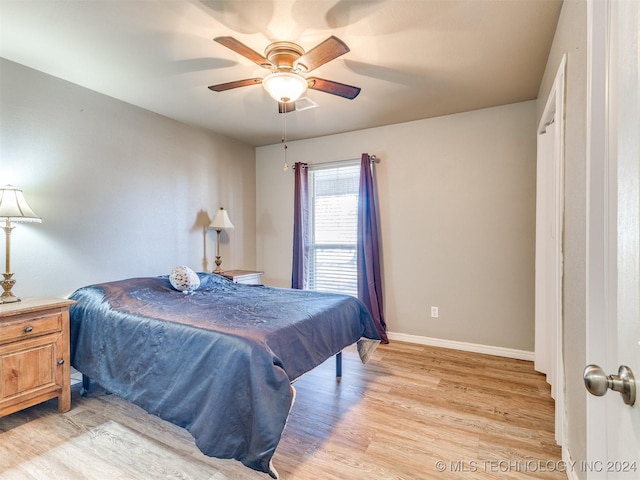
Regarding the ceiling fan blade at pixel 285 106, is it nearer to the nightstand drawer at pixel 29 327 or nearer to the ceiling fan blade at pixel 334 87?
the ceiling fan blade at pixel 334 87

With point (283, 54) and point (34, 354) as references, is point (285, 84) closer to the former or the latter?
point (283, 54)

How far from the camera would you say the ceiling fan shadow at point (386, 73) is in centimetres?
255

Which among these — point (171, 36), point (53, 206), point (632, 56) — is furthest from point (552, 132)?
point (53, 206)

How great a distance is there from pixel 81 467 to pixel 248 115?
326 centimetres

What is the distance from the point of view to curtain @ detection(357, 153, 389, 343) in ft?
12.9

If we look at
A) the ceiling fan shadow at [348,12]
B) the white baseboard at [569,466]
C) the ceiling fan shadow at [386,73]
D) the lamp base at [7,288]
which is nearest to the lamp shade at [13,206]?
the lamp base at [7,288]

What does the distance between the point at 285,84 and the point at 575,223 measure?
5.97 feet

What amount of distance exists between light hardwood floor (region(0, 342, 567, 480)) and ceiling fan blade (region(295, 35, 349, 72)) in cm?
236

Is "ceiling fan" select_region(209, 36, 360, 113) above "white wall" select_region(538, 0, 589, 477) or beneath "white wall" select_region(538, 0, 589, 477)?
above

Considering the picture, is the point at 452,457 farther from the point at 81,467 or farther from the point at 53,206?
the point at 53,206

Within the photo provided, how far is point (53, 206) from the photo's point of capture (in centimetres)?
273

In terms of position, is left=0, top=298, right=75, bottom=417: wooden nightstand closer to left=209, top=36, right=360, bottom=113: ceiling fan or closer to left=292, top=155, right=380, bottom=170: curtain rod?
left=209, top=36, right=360, bottom=113: ceiling fan

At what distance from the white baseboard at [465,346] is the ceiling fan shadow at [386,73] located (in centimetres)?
275

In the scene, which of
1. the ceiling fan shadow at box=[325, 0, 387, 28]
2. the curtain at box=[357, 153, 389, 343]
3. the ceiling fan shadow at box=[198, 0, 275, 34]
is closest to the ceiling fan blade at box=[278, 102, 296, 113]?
the ceiling fan shadow at box=[198, 0, 275, 34]
